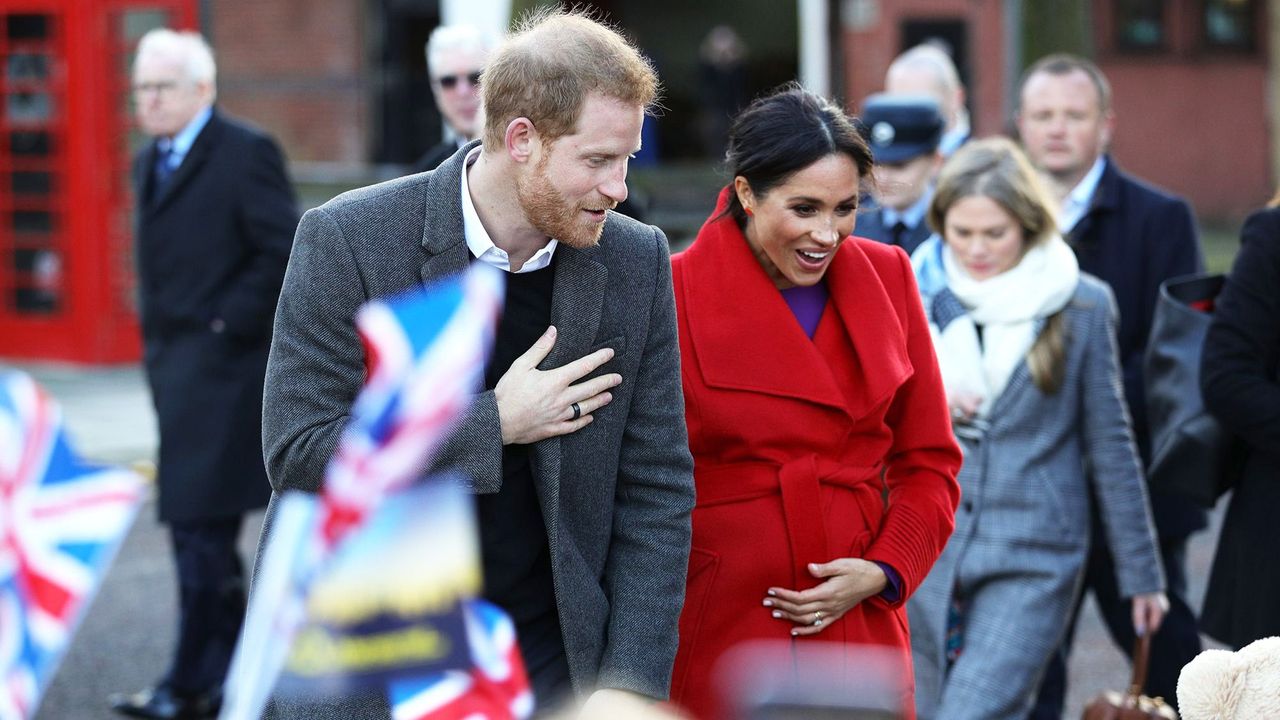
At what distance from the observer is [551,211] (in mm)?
2695

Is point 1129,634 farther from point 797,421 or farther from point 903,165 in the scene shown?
point 797,421

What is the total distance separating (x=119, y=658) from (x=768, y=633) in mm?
3922

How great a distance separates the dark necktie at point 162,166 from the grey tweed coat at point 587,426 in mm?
3490

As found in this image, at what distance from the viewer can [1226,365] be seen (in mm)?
3951

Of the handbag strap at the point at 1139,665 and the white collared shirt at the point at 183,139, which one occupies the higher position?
the white collared shirt at the point at 183,139

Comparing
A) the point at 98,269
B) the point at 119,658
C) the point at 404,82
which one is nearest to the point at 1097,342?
the point at 119,658

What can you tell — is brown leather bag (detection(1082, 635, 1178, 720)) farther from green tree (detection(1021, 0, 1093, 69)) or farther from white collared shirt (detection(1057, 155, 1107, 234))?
green tree (detection(1021, 0, 1093, 69))

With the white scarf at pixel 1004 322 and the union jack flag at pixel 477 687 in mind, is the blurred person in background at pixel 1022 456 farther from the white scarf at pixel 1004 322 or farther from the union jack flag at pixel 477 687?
the union jack flag at pixel 477 687

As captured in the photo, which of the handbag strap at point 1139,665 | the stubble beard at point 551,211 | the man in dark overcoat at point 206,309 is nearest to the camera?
the stubble beard at point 551,211

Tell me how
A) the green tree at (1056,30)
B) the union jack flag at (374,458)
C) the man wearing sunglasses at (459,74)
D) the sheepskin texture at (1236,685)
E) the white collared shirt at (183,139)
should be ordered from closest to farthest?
the union jack flag at (374,458) < the sheepskin texture at (1236,685) < the man wearing sunglasses at (459,74) < the white collared shirt at (183,139) < the green tree at (1056,30)

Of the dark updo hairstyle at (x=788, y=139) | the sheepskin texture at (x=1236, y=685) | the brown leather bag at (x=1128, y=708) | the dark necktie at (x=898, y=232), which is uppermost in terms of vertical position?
the dark updo hairstyle at (x=788, y=139)

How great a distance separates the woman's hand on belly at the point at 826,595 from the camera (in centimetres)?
325

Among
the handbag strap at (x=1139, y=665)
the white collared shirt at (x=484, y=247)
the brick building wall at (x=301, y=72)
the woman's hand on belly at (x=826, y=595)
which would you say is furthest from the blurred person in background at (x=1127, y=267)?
the brick building wall at (x=301, y=72)

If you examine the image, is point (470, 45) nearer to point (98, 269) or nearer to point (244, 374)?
point (244, 374)
